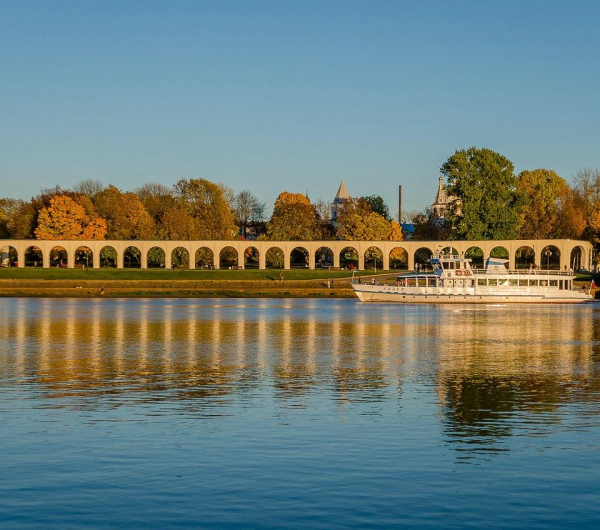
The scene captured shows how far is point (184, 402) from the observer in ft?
96.7

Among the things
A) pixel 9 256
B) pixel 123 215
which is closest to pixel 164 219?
pixel 123 215

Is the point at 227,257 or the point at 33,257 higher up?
the point at 227,257

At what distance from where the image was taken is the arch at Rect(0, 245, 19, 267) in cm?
14695

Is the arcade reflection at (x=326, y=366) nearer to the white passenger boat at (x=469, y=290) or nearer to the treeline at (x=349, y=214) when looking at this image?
the white passenger boat at (x=469, y=290)

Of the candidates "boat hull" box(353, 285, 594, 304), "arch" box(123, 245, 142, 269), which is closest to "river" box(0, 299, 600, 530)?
"boat hull" box(353, 285, 594, 304)

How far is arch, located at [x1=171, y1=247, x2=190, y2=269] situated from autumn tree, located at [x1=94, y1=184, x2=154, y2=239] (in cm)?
834

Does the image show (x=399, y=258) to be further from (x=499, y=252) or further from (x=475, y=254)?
(x=499, y=252)

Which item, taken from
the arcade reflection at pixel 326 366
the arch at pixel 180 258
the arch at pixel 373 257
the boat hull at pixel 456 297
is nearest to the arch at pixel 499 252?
the arch at pixel 373 257

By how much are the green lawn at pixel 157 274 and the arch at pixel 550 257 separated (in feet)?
93.0

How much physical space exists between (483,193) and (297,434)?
118431 mm

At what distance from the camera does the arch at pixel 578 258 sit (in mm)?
143750

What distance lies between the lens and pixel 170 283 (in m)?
120

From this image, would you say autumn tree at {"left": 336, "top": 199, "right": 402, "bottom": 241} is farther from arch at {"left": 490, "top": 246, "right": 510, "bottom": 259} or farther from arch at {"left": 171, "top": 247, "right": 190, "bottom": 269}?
arch at {"left": 171, "top": 247, "right": 190, "bottom": 269}

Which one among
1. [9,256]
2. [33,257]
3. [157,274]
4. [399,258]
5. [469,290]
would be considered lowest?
[469,290]
